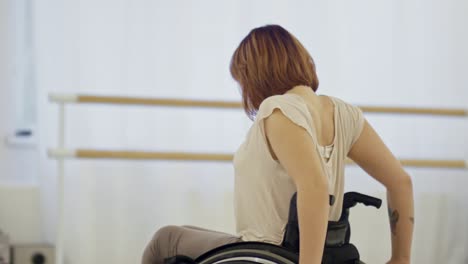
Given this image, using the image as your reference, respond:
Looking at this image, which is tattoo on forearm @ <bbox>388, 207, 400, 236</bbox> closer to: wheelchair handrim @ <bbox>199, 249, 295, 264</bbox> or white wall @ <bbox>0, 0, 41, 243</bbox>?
wheelchair handrim @ <bbox>199, 249, 295, 264</bbox>

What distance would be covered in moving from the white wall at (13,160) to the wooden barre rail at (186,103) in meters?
0.59

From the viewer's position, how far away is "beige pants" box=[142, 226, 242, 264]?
64.6 inches

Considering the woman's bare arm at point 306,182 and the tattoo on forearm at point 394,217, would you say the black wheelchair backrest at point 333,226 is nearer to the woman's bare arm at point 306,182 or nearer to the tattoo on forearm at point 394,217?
the woman's bare arm at point 306,182

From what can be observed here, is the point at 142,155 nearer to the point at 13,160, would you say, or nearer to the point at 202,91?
the point at 202,91

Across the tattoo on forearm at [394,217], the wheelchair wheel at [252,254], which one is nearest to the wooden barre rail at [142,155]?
the tattoo on forearm at [394,217]

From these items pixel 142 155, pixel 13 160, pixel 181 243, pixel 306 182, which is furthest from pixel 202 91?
pixel 306 182

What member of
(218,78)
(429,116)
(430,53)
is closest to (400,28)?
(430,53)

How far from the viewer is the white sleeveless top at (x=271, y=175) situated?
147 cm

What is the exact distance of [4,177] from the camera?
3.21 m

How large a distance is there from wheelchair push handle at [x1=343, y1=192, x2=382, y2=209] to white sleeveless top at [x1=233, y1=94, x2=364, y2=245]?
38mm

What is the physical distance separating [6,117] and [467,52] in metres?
2.00

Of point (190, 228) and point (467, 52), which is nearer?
point (190, 228)

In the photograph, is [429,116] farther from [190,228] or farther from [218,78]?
[190,228]

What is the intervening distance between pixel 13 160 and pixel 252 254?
203cm
